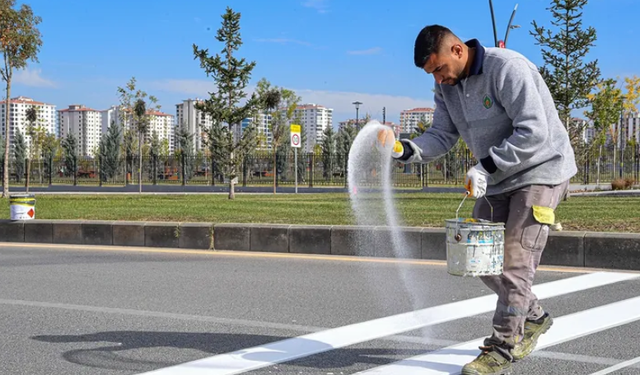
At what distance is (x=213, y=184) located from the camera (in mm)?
38312

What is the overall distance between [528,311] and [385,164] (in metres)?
1.24

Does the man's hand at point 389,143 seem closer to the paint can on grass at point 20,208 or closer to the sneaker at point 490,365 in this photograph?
the sneaker at point 490,365

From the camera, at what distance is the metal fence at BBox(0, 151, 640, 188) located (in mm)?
33250

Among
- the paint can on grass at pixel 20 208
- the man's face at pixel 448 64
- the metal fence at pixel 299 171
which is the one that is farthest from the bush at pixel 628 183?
the man's face at pixel 448 64

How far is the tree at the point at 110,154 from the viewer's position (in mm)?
46591

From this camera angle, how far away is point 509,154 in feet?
11.6

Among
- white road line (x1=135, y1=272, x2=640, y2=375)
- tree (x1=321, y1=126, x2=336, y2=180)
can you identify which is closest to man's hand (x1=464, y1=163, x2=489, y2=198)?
white road line (x1=135, y1=272, x2=640, y2=375)

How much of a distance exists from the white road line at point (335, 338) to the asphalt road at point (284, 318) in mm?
11

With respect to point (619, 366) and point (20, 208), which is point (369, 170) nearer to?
point (619, 366)

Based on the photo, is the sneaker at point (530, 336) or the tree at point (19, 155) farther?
the tree at point (19, 155)

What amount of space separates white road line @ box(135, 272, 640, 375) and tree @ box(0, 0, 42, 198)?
19.2 m

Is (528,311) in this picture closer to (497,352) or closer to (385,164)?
(497,352)

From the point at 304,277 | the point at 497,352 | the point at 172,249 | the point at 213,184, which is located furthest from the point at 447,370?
the point at 213,184

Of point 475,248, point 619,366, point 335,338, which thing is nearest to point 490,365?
point 475,248
